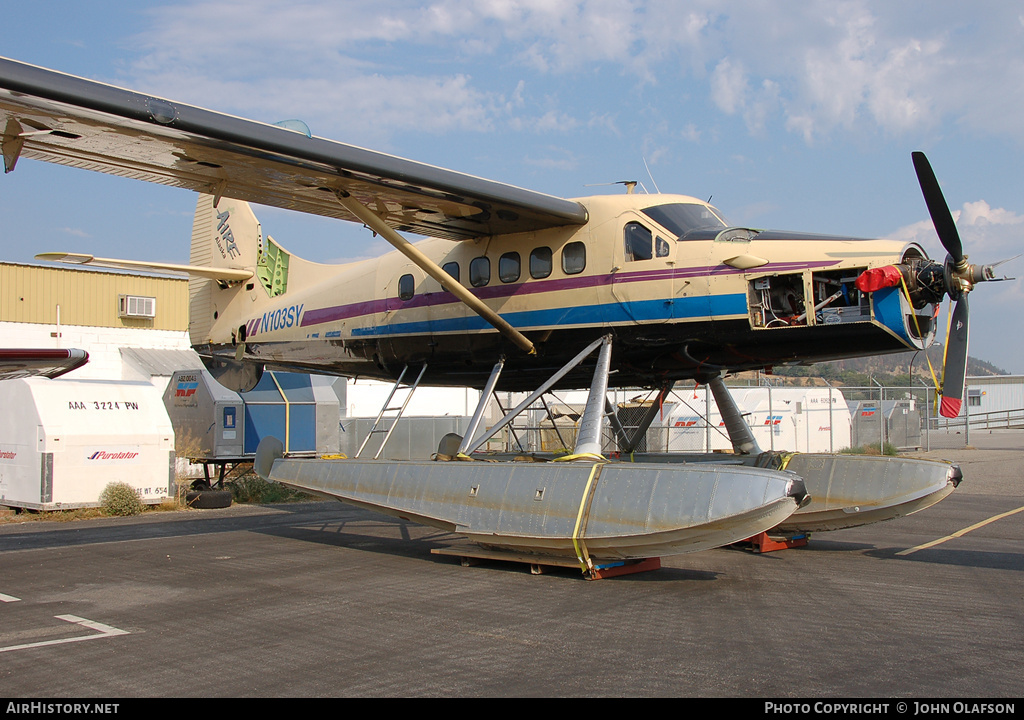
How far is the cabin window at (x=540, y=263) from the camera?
419 inches

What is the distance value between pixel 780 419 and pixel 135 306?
2645cm

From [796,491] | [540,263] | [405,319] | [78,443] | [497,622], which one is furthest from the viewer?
[78,443]

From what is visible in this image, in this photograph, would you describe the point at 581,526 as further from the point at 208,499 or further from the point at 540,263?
the point at 208,499

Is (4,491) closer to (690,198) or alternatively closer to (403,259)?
(403,259)

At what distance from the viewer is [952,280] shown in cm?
863

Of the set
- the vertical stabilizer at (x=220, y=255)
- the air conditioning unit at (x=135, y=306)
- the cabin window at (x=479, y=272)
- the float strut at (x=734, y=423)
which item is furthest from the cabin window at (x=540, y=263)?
the air conditioning unit at (x=135, y=306)

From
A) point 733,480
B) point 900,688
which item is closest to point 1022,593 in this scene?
point 733,480

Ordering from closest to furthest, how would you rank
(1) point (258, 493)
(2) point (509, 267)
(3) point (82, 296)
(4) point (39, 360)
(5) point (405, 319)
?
(2) point (509, 267) < (5) point (405, 319) < (4) point (39, 360) < (1) point (258, 493) < (3) point (82, 296)

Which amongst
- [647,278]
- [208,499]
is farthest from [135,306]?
[647,278]

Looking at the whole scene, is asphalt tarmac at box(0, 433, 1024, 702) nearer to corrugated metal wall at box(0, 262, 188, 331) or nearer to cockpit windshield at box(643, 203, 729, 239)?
cockpit windshield at box(643, 203, 729, 239)

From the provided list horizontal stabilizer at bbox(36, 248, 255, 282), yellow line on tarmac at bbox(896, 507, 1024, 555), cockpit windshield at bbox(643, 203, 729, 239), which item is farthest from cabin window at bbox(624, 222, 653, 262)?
horizontal stabilizer at bbox(36, 248, 255, 282)

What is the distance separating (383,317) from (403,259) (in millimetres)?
942

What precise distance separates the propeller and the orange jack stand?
2.78 m

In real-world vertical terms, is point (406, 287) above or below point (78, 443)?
above
